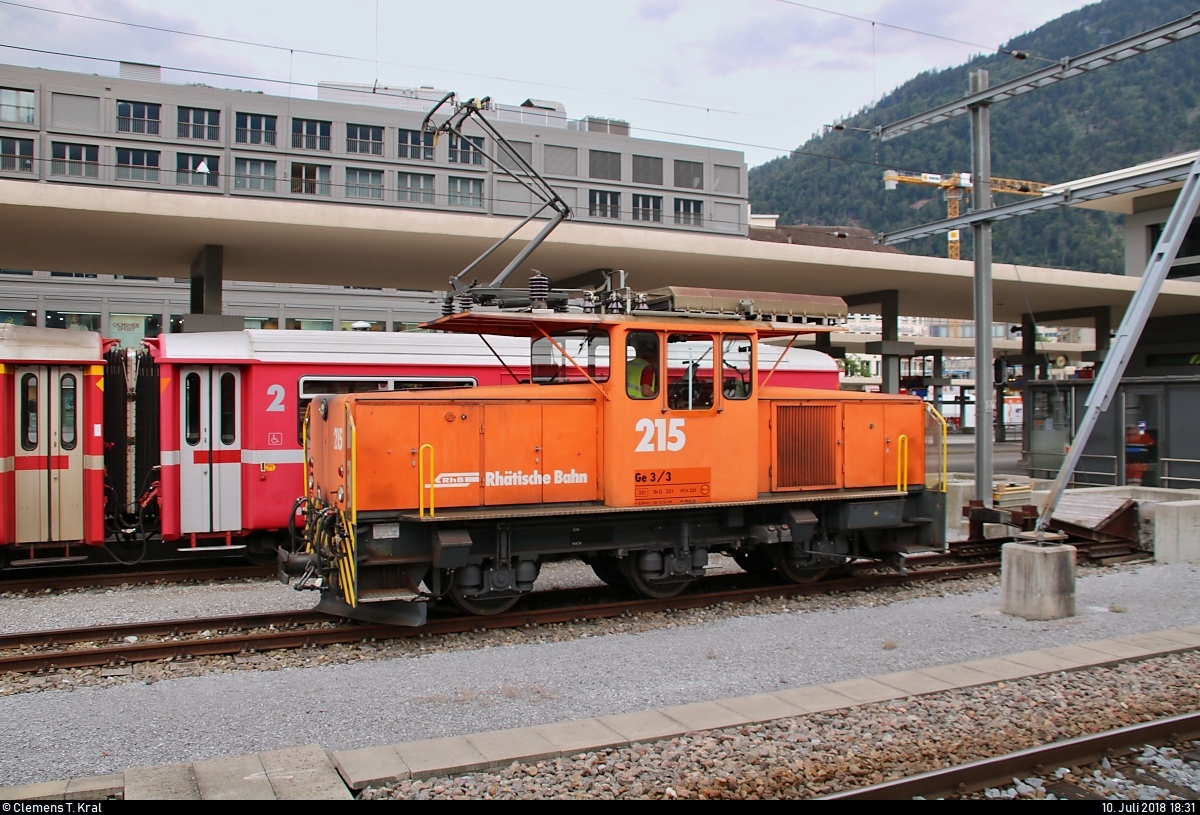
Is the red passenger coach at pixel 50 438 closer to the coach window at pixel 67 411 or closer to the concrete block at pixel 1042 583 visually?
the coach window at pixel 67 411

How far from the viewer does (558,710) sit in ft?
20.7

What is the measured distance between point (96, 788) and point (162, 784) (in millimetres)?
320

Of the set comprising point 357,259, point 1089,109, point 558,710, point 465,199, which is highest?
point 1089,109

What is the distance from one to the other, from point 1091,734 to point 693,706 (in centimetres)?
265

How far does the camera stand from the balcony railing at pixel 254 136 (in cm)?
5025

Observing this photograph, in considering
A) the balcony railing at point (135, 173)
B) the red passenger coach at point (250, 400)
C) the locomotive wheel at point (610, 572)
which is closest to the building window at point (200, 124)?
the balcony railing at point (135, 173)

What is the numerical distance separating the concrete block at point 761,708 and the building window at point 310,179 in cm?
5076

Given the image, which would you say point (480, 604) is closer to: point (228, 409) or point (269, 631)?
point (269, 631)

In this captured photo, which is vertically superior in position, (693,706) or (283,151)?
(283,151)

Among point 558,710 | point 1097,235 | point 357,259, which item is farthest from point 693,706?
point 1097,235

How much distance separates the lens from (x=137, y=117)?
48.3m

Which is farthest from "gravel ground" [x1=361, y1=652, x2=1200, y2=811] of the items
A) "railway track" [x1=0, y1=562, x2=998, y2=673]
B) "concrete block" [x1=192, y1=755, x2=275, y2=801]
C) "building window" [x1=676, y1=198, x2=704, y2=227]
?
"building window" [x1=676, y1=198, x2=704, y2=227]

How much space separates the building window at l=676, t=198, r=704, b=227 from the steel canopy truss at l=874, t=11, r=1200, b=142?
45.5 m

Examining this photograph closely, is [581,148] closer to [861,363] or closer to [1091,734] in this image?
[861,363]
